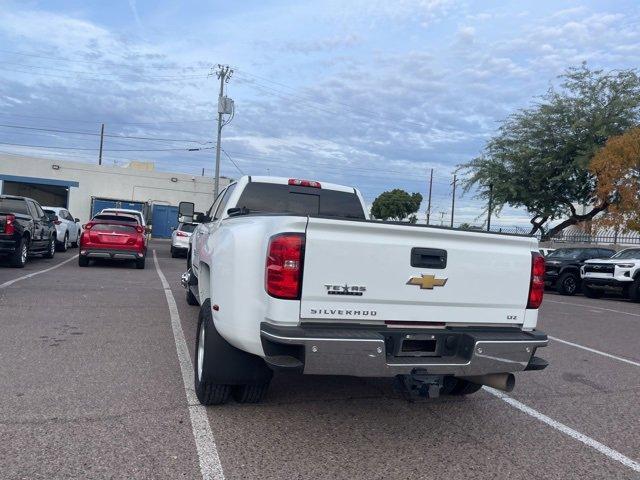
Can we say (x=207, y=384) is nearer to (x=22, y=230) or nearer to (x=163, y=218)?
(x=22, y=230)

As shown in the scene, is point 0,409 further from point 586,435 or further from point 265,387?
point 586,435

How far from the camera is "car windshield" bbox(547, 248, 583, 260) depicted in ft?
66.0

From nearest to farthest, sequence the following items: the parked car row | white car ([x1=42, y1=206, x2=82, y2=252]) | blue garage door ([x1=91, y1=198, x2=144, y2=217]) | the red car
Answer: the red car → the parked car row → white car ([x1=42, y1=206, x2=82, y2=252]) → blue garage door ([x1=91, y1=198, x2=144, y2=217])

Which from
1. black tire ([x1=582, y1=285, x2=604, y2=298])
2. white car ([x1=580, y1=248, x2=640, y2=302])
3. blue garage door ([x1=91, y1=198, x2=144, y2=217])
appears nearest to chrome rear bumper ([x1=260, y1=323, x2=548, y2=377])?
white car ([x1=580, y1=248, x2=640, y2=302])

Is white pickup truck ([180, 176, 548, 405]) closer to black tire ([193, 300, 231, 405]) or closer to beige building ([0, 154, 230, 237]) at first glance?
black tire ([193, 300, 231, 405])

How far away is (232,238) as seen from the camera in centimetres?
448

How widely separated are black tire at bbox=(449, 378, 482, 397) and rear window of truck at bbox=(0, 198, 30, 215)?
13.4m

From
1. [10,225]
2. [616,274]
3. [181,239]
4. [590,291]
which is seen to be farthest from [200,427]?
[181,239]

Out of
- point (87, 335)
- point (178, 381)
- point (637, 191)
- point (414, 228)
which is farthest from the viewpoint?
point (637, 191)

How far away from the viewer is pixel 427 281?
14.1 feet

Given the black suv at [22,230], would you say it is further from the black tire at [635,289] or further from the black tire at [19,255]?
the black tire at [635,289]

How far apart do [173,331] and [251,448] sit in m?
4.16

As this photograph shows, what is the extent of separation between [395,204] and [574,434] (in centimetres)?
3638

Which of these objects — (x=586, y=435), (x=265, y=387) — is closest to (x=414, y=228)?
(x=265, y=387)
